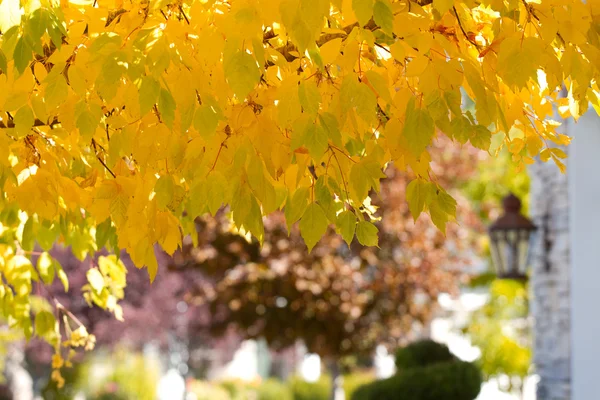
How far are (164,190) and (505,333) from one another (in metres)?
16.5

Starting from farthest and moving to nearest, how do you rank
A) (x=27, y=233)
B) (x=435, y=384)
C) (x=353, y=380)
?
1. (x=353, y=380)
2. (x=435, y=384)
3. (x=27, y=233)

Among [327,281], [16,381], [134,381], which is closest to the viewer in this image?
[327,281]

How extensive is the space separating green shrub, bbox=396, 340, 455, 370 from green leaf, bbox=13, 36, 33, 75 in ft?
24.5

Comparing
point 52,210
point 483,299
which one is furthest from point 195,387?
point 52,210

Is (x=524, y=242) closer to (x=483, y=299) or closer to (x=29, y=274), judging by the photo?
(x=29, y=274)

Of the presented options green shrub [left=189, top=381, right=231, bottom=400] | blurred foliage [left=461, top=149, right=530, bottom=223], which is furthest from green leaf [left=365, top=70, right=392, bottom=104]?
blurred foliage [left=461, top=149, right=530, bottom=223]

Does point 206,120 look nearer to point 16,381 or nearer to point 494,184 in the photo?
point 16,381

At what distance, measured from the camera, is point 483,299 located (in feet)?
71.0

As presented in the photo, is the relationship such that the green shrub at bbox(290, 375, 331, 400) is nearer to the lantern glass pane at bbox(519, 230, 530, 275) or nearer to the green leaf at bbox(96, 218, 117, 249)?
the lantern glass pane at bbox(519, 230, 530, 275)

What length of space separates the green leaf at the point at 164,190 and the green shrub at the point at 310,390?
17.5 meters

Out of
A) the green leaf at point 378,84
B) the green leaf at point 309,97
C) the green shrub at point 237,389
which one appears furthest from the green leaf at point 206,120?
the green shrub at point 237,389

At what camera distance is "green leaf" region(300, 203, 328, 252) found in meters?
3.06

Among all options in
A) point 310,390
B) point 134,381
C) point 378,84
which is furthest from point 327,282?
point 134,381

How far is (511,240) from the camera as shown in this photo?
29.5 ft
